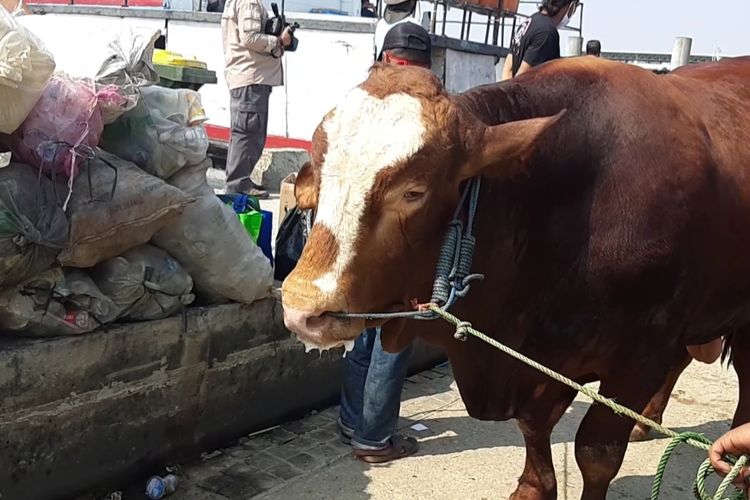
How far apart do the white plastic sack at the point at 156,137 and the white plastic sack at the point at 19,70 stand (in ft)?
1.63

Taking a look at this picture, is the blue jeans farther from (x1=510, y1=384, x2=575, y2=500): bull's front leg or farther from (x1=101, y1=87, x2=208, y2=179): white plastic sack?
(x1=101, y1=87, x2=208, y2=179): white plastic sack

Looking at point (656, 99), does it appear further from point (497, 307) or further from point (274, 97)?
point (274, 97)

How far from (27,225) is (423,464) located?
2.13 meters

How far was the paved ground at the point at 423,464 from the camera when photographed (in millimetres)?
3705

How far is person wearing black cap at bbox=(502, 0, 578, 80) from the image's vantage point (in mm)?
5312

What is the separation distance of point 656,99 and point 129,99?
2021mm

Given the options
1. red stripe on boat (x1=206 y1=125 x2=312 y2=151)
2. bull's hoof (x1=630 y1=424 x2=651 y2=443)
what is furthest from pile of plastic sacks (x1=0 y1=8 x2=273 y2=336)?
red stripe on boat (x1=206 y1=125 x2=312 y2=151)

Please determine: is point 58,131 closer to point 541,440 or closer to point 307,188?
point 307,188

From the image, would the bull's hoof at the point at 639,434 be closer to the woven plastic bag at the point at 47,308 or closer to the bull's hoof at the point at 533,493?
the bull's hoof at the point at 533,493

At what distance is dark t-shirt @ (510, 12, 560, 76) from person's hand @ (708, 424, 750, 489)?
356 centimetres

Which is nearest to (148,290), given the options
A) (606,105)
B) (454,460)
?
(454,460)

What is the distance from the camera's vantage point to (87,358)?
10.8ft

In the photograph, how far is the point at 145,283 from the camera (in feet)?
11.3

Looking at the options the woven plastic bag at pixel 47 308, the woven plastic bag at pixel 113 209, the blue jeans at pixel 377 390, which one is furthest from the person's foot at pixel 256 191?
the woven plastic bag at pixel 47 308
